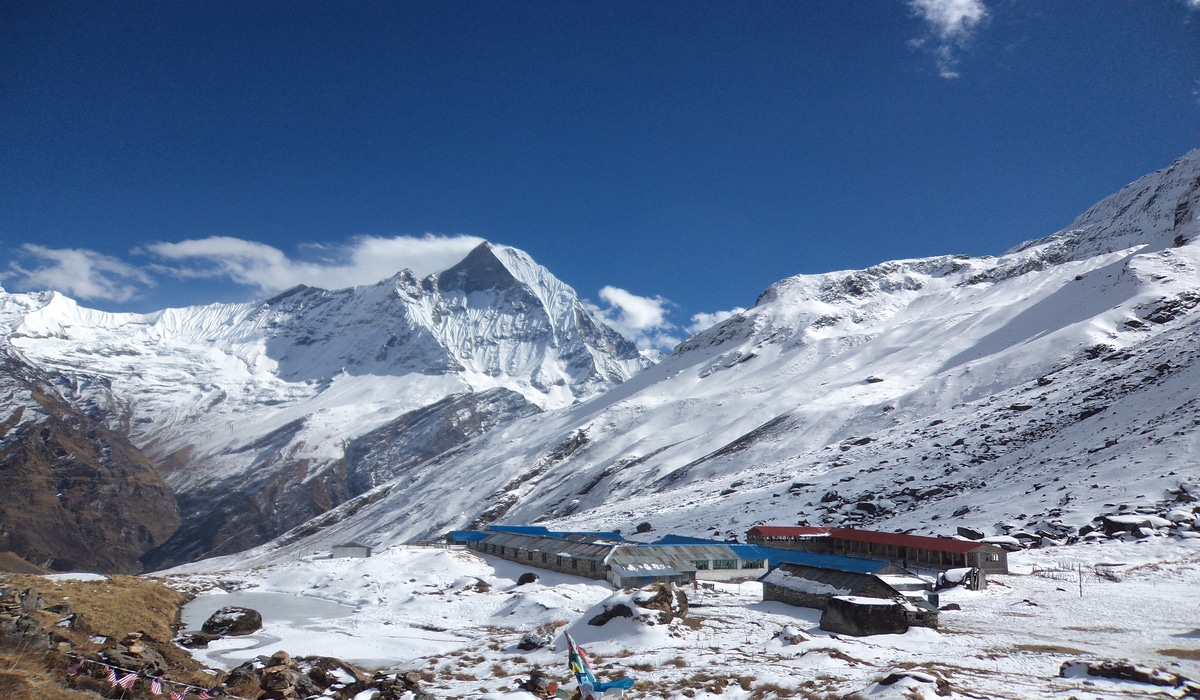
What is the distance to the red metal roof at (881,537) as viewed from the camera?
4166 cm

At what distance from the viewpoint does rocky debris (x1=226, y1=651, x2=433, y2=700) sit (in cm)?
1673

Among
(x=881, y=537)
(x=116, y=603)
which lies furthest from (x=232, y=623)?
(x=881, y=537)

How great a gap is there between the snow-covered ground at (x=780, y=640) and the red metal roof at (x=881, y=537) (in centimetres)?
309

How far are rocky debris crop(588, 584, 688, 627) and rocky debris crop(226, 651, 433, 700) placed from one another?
32.4ft

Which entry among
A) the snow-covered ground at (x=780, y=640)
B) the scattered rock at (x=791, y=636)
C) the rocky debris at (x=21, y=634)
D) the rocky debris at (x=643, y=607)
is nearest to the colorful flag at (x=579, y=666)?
the snow-covered ground at (x=780, y=640)

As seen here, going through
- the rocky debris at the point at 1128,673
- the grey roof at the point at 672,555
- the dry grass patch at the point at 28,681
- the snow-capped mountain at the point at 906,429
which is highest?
the snow-capped mountain at the point at 906,429

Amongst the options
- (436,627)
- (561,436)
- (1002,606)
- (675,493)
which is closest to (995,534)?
(1002,606)

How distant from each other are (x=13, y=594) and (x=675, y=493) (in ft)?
264

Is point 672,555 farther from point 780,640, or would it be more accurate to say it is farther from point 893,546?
point 780,640

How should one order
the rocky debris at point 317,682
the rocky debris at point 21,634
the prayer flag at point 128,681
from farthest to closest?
the rocky debris at point 317,682
the rocky debris at point 21,634
the prayer flag at point 128,681

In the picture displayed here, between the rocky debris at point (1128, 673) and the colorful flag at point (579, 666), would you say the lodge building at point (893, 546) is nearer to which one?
the rocky debris at point (1128, 673)

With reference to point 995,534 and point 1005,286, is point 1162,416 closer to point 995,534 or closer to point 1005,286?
point 995,534

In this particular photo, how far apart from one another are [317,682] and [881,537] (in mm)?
42119

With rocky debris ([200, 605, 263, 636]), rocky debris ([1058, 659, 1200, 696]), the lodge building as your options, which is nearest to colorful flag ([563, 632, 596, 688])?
rocky debris ([1058, 659, 1200, 696])
